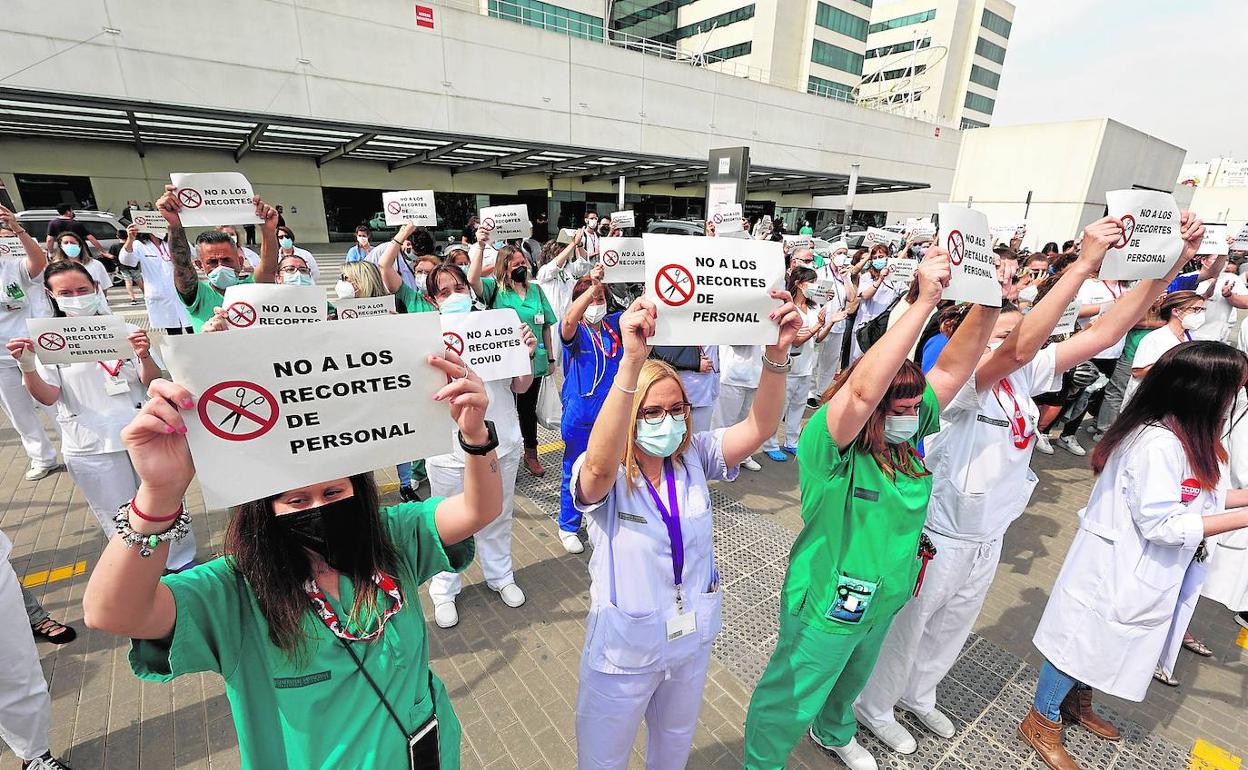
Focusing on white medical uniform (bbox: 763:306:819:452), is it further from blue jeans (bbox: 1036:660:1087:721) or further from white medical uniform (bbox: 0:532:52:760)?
white medical uniform (bbox: 0:532:52:760)

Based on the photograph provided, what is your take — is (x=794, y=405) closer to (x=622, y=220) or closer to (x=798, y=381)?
(x=798, y=381)

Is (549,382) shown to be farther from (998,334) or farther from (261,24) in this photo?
(261,24)

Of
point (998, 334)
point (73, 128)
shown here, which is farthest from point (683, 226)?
point (73, 128)

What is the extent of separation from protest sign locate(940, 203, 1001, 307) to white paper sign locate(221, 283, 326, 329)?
3212mm

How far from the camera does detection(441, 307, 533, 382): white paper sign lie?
347 centimetres

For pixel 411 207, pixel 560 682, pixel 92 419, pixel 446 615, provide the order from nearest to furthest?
pixel 560 682 < pixel 92 419 < pixel 446 615 < pixel 411 207

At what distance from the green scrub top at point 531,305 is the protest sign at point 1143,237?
3719 mm

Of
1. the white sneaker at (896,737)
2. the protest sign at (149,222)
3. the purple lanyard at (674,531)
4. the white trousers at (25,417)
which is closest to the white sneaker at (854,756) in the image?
the white sneaker at (896,737)

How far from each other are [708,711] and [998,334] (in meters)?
2.60

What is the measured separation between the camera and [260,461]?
4.30 ft

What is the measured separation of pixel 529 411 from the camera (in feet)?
19.1

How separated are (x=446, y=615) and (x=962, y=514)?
3176 mm

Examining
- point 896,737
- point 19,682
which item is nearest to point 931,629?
point 896,737

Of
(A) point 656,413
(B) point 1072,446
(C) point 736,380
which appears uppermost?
(A) point 656,413
